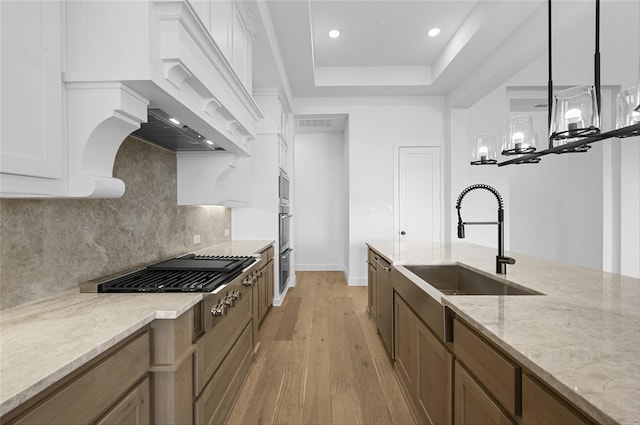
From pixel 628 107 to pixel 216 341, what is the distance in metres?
2.18

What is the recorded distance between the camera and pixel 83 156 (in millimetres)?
1091

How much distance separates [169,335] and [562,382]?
119 centimetres

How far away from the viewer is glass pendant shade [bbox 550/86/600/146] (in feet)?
4.63

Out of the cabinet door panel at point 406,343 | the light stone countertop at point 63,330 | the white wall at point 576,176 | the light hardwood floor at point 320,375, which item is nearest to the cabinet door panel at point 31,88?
the light stone countertop at point 63,330

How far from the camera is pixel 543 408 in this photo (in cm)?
72

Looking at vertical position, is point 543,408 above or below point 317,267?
above

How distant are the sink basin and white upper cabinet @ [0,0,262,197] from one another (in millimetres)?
1850

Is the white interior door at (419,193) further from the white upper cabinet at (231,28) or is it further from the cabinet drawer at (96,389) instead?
the cabinet drawer at (96,389)

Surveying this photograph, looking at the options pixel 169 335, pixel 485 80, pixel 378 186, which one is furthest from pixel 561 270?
pixel 378 186

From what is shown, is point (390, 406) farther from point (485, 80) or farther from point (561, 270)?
point (485, 80)

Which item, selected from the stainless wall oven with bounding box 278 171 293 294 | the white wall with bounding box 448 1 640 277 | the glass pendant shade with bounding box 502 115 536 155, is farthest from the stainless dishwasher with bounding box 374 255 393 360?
the white wall with bounding box 448 1 640 277

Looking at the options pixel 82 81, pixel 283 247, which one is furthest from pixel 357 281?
pixel 82 81

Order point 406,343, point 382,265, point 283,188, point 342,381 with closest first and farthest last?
point 406,343 → point 342,381 → point 382,265 → point 283,188

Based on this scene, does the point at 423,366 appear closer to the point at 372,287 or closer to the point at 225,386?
the point at 225,386
